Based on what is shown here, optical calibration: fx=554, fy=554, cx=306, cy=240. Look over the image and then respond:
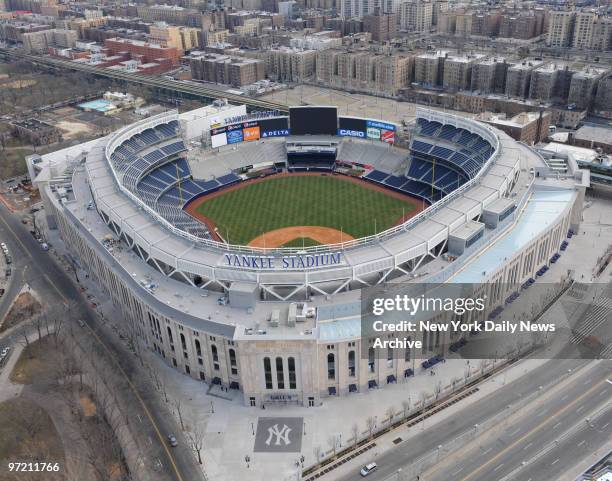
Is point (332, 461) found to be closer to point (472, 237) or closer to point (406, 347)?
point (406, 347)

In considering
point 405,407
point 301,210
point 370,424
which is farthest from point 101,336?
point 301,210

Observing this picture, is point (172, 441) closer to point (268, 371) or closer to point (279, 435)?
point (279, 435)

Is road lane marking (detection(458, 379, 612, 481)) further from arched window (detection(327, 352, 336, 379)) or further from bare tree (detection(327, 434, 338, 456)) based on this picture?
arched window (detection(327, 352, 336, 379))

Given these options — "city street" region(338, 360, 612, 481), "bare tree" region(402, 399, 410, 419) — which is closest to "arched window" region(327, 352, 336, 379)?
"bare tree" region(402, 399, 410, 419)

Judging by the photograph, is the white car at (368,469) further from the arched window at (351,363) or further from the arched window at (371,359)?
the arched window at (371,359)

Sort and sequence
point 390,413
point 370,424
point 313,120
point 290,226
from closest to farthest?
point 370,424 → point 390,413 → point 290,226 → point 313,120

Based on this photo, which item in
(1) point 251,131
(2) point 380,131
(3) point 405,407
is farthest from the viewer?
(1) point 251,131
